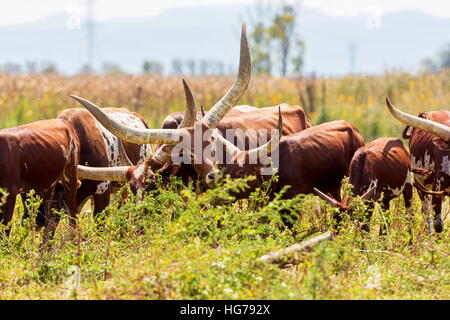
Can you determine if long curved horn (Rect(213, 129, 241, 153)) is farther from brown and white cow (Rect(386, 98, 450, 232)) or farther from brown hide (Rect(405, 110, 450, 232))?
brown hide (Rect(405, 110, 450, 232))

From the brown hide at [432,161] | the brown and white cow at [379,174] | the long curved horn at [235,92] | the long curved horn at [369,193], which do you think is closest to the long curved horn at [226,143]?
the long curved horn at [235,92]

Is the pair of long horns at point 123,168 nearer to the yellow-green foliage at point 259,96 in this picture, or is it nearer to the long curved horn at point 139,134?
the long curved horn at point 139,134

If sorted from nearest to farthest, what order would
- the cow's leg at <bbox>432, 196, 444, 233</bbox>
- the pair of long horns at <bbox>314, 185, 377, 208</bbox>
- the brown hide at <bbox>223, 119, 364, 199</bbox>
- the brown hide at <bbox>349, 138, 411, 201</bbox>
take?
the pair of long horns at <bbox>314, 185, 377, 208</bbox>, the brown hide at <bbox>349, 138, 411, 201</bbox>, the brown hide at <bbox>223, 119, 364, 199</bbox>, the cow's leg at <bbox>432, 196, 444, 233</bbox>

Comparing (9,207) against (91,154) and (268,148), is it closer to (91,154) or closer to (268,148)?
(91,154)

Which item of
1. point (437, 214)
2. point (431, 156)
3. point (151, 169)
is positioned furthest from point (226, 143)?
point (431, 156)

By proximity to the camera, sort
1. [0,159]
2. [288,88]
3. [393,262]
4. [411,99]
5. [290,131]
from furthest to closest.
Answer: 1. [288,88]
2. [411,99]
3. [290,131]
4. [0,159]
5. [393,262]

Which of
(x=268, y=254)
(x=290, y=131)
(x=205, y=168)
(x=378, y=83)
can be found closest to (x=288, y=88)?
(x=378, y=83)

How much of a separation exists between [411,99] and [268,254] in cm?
1589

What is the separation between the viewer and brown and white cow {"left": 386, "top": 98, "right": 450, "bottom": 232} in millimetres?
8406

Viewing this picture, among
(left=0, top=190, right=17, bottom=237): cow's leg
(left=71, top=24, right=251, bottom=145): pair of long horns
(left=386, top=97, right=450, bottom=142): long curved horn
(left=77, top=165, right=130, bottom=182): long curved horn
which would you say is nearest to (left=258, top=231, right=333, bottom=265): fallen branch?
(left=71, top=24, right=251, bottom=145): pair of long horns

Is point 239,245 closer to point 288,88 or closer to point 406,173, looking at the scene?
point 406,173

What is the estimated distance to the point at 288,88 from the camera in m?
24.0

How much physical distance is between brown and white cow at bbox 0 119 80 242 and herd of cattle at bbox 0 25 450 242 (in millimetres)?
10

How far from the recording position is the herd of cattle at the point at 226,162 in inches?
305
